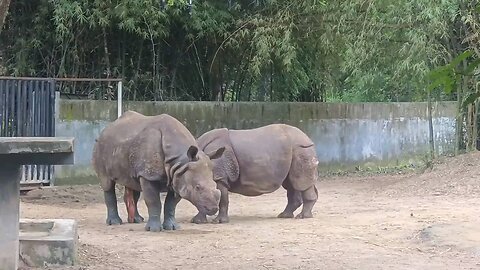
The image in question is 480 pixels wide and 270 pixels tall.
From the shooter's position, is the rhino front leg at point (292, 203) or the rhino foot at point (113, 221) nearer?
the rhino foot at point (113, 221)

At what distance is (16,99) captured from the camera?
1253cm

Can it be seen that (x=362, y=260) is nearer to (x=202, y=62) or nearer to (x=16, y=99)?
(x=16, y=99)

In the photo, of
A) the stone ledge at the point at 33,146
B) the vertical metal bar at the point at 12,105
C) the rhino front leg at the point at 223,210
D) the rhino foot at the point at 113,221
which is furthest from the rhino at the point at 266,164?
the stone ledge at the point at 33,146

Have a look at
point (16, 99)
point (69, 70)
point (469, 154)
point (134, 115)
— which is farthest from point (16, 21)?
point (469, 154)

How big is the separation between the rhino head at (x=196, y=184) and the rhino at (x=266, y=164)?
Answer: 3.87 ft

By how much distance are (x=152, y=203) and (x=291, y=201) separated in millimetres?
2394

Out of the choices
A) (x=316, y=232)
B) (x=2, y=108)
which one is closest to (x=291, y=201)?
(x=316, y=232)

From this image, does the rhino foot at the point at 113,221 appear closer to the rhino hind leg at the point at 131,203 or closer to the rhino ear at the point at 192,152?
the rhino hind leg at the point at 131,203

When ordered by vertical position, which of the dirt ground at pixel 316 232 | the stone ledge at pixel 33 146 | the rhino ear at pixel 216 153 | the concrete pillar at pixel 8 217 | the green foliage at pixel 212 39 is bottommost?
the dirt ground at pixel 316 232

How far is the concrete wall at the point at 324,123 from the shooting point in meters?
14.0

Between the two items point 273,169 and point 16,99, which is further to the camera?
point 16,99

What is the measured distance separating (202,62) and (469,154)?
5.58m

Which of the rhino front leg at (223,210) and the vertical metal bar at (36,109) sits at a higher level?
the vertical metal bar at (36,109)

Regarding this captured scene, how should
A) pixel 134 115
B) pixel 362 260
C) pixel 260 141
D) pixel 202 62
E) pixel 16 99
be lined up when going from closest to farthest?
pixel 362 260
pixel 134 115
pixel 260 141
pixel 16 99
pixel 202 62
